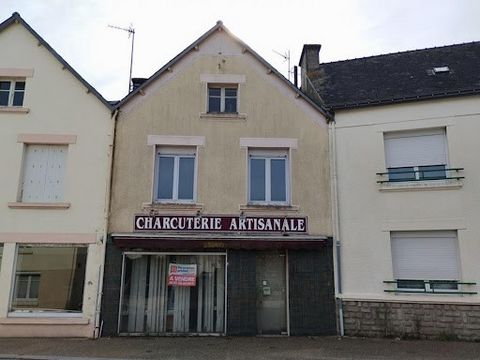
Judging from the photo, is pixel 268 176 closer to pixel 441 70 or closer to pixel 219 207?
pixel 219 207

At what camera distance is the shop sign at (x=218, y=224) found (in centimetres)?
1113

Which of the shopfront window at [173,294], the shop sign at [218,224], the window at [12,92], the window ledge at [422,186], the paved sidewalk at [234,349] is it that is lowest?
the paved sidewalk at [234,349]

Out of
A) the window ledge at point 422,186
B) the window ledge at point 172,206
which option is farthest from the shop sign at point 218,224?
the window ledge at point 422,186

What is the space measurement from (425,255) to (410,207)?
119 centimetres

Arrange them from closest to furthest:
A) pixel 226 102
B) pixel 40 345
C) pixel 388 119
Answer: pixel 40 345 → pixel 388 119 → pixel 226 102

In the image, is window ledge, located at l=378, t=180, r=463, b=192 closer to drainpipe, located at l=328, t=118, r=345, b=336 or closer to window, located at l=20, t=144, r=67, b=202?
drainpipe, located at l=328, t=118, r=345, b=336

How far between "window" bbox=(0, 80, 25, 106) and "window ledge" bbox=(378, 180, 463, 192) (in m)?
9.80

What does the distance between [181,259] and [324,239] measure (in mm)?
3607

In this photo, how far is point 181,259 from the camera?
11.3m

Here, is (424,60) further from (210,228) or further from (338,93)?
(210,228)

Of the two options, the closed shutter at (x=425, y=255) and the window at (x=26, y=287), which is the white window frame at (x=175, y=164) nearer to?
the window at (x=26, y=287)

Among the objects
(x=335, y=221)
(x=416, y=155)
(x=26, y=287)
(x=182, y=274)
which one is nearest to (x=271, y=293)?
(x=182, y=274)

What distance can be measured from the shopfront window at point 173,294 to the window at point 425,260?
4.35 metres

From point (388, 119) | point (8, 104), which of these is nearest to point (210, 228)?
point (388, 119)
